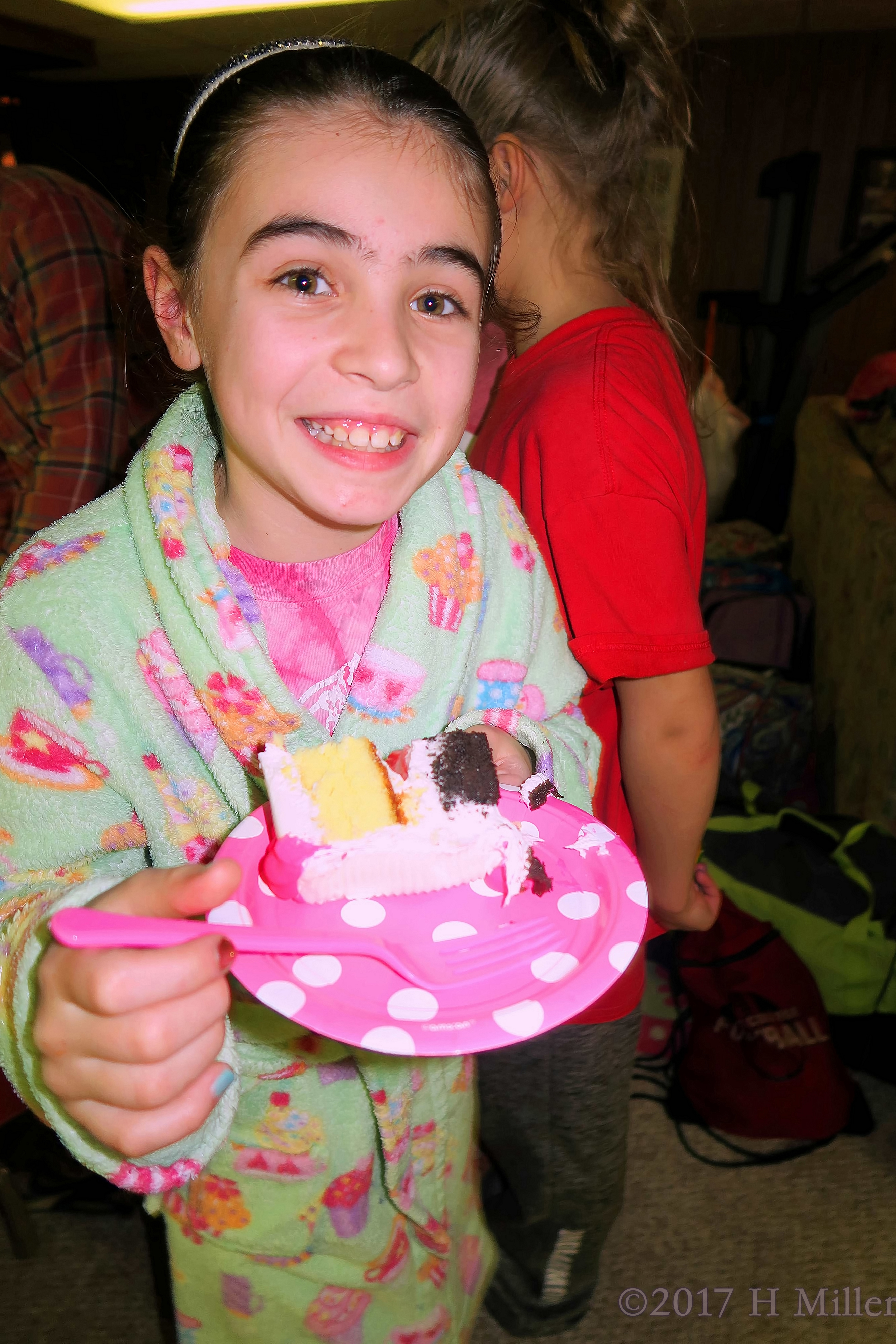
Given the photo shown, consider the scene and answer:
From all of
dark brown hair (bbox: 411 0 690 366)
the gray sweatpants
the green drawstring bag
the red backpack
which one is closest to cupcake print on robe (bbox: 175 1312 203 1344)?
the gray sweatpants

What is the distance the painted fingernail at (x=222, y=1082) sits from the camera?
0.63m

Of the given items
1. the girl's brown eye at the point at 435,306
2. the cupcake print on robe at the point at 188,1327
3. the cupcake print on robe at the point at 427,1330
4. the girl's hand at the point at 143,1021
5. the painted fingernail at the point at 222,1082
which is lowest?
the cupcake print on robe at the point at 427,1330

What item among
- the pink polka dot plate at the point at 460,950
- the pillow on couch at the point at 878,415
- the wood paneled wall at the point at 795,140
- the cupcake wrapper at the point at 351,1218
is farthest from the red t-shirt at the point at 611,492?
the wood paneled wall at the point at 795,140

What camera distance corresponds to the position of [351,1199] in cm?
92

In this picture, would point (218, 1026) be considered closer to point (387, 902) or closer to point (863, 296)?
point (387, 902)

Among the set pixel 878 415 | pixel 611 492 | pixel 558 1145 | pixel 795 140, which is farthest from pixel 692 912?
pixel 795 140

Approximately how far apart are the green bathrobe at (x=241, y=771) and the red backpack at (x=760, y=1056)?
101 cm

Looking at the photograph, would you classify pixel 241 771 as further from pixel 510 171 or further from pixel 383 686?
pixel 510 171

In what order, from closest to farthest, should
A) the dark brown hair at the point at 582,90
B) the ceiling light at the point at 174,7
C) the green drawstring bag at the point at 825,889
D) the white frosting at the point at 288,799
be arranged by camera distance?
the white frosting at the point at 288,799, the dark brown hair at the point at 582,90, the green drawstring bag at the point at 825,889, the ceiling light at the point at 174,7

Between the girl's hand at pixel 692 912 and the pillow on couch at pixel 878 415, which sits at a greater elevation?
the pillow on couch at pixel 878 415

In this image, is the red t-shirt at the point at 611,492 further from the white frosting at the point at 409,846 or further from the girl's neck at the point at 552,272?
the white frosting at the point at 409,846

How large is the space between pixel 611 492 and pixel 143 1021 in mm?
731

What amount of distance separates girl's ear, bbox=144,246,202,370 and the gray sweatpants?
3.14 feet

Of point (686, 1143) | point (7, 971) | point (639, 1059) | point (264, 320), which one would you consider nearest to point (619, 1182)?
point (686, 1143)
